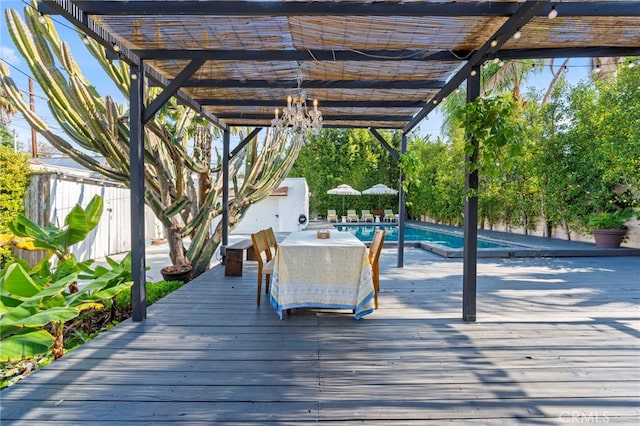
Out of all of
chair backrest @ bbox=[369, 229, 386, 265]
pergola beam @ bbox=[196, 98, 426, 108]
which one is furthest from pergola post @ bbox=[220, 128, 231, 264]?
chair backrest @ bbox=[369, 229, 386, 265]

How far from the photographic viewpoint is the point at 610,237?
29.5ft

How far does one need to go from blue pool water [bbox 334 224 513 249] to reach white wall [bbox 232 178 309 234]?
2316mm

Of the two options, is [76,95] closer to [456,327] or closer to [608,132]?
[456,327]

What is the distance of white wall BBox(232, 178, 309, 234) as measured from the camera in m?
16.3

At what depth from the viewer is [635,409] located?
7.32ft

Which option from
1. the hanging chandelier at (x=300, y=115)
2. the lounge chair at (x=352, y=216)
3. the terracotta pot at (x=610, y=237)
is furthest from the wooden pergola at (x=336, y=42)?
the lounge chair at (x=352, y=216)

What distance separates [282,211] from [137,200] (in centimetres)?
1256

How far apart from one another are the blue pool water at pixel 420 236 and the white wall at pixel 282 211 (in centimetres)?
232

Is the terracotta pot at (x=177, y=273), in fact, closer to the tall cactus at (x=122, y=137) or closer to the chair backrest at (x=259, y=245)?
the tall cactus at (x=122, y=137)

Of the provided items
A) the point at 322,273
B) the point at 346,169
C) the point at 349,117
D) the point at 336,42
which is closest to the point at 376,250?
the point at 322,273

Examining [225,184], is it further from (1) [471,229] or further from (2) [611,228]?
(2) [611,228]

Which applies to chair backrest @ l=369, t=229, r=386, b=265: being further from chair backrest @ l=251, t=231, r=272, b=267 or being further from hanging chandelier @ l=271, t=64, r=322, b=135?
hanging chandelier @ l=271, t=64, r=322, b=135

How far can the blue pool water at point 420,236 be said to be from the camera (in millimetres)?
11578

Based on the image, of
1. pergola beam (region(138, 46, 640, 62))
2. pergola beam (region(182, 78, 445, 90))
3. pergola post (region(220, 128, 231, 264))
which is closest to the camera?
pergola beam (region(138, 46, 640, 62))
